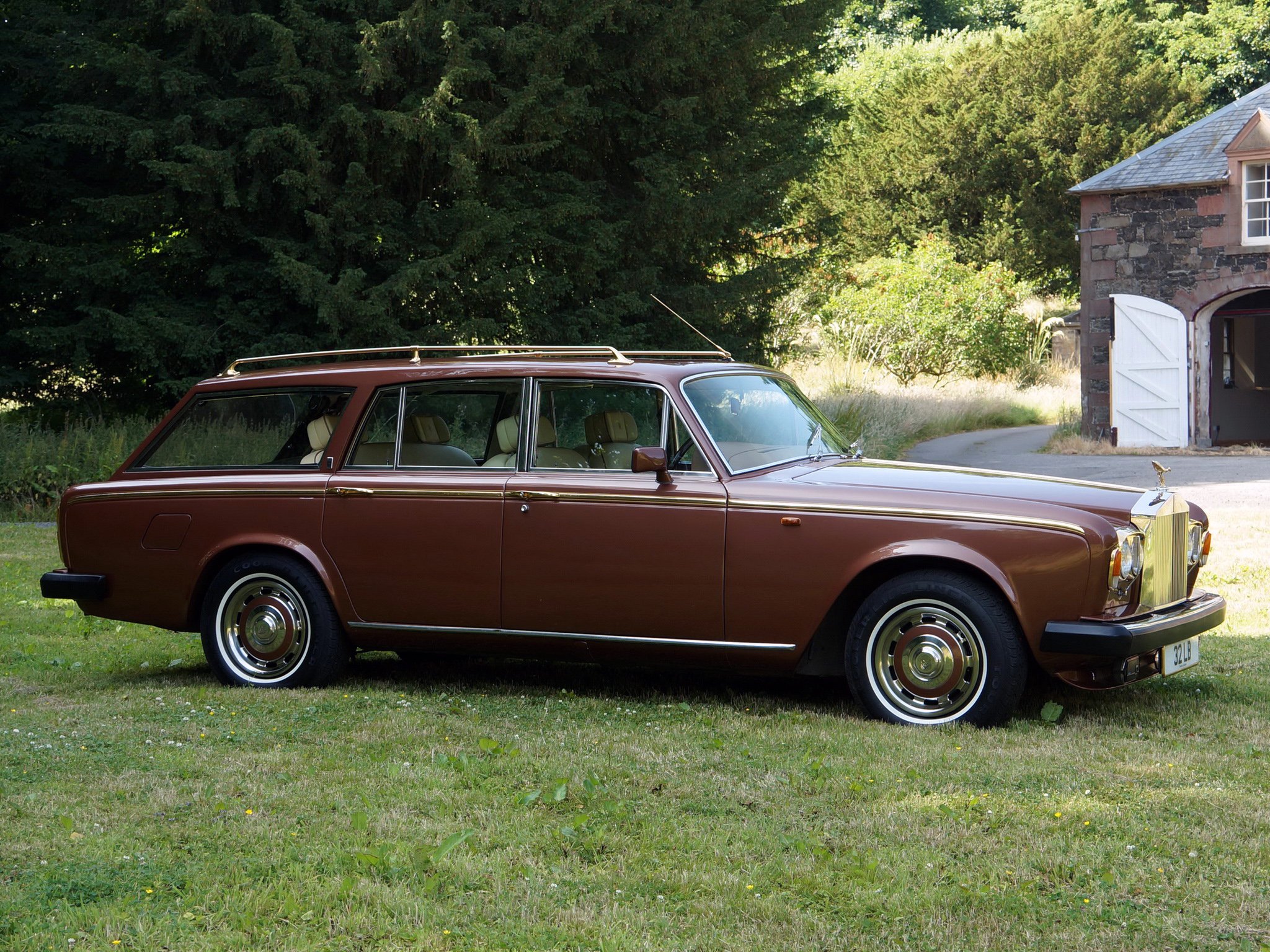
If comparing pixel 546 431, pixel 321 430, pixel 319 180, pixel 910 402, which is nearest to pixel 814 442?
pixel 546 431

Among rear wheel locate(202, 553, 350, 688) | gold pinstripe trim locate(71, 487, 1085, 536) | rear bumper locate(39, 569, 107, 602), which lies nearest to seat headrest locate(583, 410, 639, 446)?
gold pinstripe trim locate(71, 487, 1085, 536)

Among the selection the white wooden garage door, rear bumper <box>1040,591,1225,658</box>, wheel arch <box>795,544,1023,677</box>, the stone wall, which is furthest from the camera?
the white wooden garage door

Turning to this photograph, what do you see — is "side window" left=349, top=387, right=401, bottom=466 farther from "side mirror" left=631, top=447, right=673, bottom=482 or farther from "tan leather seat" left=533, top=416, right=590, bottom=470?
"side mirror" left=631, top=447, right=673, bottom=482

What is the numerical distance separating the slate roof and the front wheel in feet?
62.7

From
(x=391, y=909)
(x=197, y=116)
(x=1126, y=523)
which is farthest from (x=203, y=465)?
(x=197, y=116)

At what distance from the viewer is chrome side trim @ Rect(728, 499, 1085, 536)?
5.75 metres

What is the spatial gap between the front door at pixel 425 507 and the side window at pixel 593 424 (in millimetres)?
171

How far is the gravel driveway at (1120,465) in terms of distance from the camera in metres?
16.1

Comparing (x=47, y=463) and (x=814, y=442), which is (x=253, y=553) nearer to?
(x=814, y=442)

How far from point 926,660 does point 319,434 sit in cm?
326

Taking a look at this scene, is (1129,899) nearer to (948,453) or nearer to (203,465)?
(203,465)

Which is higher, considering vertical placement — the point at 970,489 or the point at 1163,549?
the point at 970,489

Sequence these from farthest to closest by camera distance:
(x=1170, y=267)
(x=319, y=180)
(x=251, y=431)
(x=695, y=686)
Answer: (x=1170, y=267) < (x=319, y=180) < (x=251, y=431) < (x=695, y=686)

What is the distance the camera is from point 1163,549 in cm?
613
